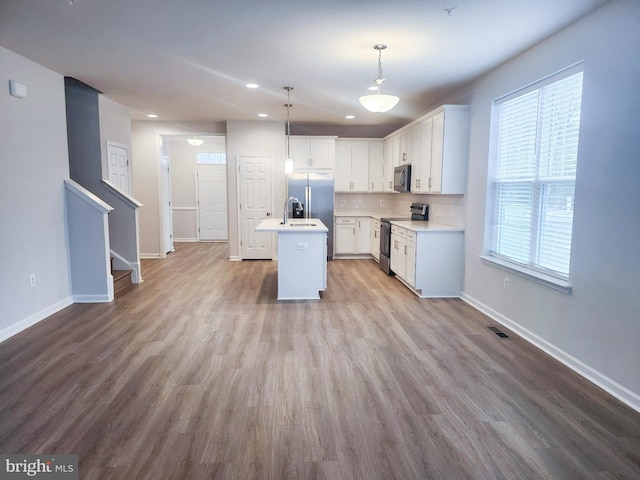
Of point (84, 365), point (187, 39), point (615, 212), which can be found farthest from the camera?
point (187, 39)

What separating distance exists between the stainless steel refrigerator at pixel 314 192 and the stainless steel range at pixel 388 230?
1261 mm

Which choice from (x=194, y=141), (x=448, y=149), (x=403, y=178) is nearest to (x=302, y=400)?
(x=448, y=149)

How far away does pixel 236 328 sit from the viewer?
3.83m

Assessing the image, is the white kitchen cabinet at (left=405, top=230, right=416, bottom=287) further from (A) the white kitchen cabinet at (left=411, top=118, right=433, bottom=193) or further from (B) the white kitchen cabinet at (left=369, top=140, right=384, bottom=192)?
(B) the white kitchen cabinet at (left=369, top=140, right=384, bottom=192)

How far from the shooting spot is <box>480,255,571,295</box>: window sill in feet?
10.1

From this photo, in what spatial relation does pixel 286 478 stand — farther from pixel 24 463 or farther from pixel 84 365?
pixel 84 365

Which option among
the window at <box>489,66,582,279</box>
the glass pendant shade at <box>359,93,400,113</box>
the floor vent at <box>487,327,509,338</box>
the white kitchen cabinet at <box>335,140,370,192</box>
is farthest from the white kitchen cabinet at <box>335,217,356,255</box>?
the floor vent at <box>487,327,509,338</box>

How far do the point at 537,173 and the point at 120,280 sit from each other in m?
5.20

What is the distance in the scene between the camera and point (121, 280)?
17.3 feet

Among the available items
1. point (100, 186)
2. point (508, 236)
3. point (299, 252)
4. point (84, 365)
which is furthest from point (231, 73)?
point (508, 236)

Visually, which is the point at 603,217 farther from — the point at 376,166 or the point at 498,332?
the point at 376,166

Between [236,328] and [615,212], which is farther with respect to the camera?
[236,328]

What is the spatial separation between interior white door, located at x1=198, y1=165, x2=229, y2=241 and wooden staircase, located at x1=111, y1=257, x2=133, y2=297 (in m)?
4.36

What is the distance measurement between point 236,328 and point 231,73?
2831mm
